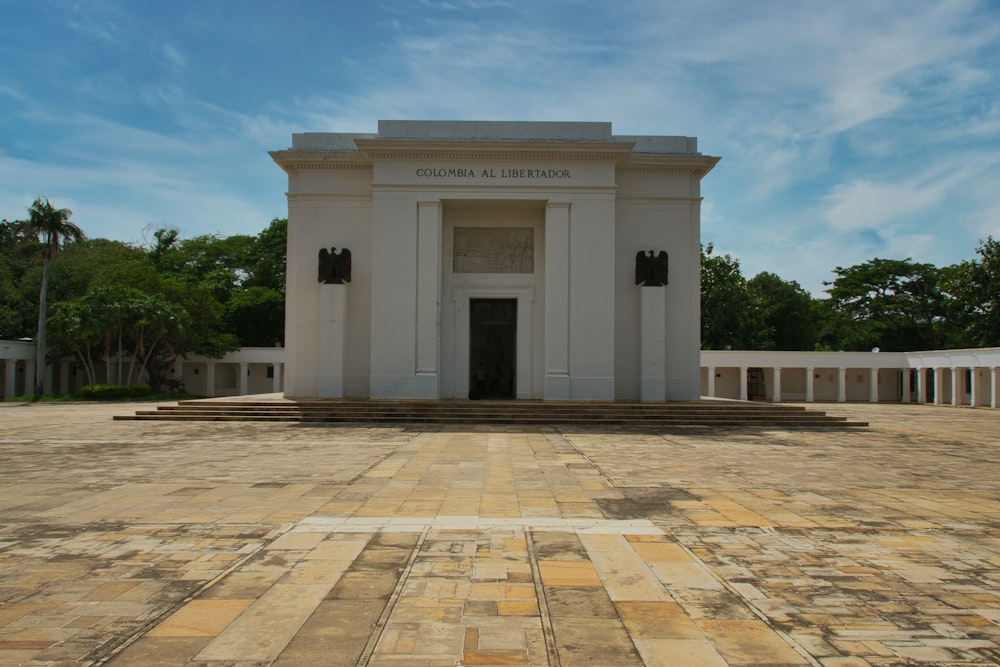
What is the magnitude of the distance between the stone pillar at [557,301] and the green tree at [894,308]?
36102 mm

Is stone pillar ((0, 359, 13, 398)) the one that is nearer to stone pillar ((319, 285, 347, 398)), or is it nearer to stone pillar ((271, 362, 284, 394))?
stone pillar ((271, 362, 284, 394))

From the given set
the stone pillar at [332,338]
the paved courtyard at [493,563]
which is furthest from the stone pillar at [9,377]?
the paved courtyard at [493,563]

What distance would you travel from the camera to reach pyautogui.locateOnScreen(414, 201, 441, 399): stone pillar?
20.1m

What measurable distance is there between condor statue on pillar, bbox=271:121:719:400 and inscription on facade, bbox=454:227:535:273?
0.03 m

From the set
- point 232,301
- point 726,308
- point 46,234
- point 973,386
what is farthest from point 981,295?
point 46,234

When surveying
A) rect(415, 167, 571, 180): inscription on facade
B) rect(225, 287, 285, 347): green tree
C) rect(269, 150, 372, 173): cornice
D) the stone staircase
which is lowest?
the stone staircase

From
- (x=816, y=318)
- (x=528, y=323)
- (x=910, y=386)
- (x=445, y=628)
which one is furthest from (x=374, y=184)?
(x=816, y=318)

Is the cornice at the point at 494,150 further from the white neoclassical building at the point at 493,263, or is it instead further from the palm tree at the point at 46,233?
the palm tree at the point at 46,233

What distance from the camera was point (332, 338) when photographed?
20.4m

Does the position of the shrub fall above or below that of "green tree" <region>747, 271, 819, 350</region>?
below

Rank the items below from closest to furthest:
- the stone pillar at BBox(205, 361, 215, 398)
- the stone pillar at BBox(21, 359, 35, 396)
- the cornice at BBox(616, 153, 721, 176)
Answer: the cornice at BBox(616, 153, 721, 176) → the stone pillar at BBox(21, 359, 35, 396) → the stone pillar at BBox(205, 361, 215, 398)

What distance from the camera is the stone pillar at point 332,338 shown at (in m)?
20.4

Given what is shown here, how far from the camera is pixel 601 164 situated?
2062 centimetres

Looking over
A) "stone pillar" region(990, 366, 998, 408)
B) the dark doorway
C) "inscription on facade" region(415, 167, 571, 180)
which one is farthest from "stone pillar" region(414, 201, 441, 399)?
"stone pillar" region(990, 366, 998, 408)
